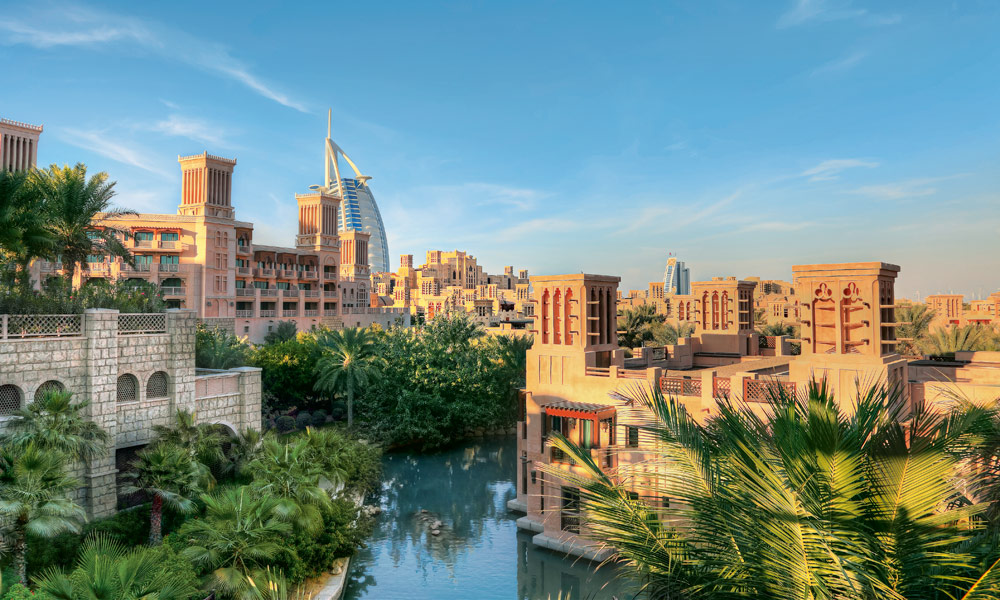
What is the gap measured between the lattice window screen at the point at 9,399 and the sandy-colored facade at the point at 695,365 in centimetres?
1418

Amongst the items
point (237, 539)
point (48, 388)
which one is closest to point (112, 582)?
point (237, 539)

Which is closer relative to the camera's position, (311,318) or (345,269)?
(311,318)

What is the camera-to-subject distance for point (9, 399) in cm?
1697

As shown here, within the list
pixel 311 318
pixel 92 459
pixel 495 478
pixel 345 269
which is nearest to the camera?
pixel 92 459

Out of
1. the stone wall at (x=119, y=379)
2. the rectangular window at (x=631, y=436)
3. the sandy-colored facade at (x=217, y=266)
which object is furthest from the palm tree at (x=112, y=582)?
the sandy-colored facade at (x=217, y=266)

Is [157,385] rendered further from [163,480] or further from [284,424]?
[284,424]

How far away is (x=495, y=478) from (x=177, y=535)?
15.4m

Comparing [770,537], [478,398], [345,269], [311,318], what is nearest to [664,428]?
[770,537]

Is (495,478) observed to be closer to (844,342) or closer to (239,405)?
(239,405)

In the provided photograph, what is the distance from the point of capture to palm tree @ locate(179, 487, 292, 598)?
13859mm

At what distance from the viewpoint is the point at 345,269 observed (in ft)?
299

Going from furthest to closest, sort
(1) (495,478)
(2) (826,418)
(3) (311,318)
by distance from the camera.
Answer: (3) (311,318) < (1) (495,478) < (2) (826,418)

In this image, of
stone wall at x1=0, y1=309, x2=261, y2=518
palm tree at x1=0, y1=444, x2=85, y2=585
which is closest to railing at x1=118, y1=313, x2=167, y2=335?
stone wall at x1=0, y1=309, x2=261, y2=518

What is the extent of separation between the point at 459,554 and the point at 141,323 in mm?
12345
